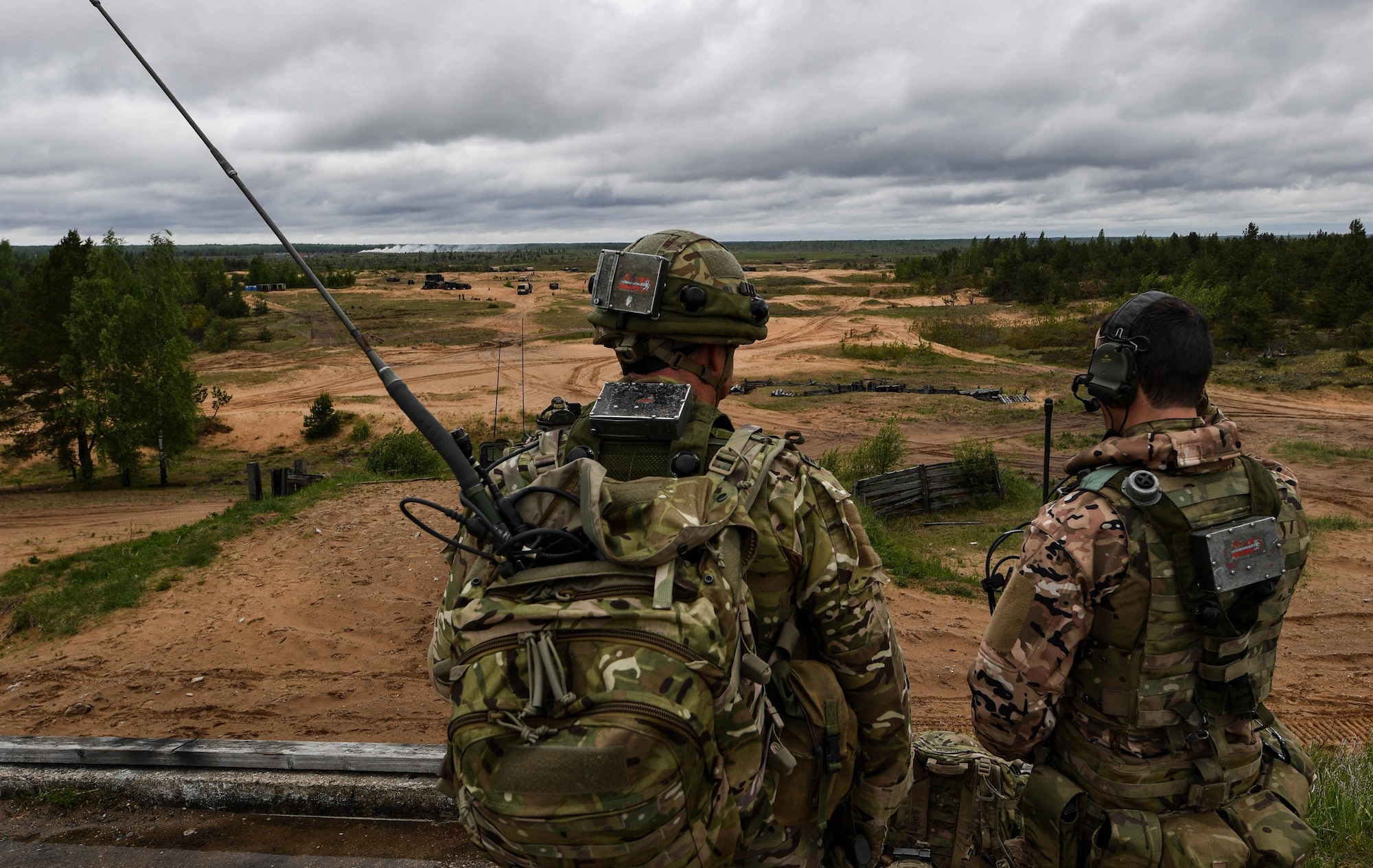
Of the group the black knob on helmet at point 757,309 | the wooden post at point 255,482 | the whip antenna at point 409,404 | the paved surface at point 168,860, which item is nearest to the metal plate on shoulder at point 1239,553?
the black knob on helmet at point 757,309

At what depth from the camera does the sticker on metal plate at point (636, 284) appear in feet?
7.66

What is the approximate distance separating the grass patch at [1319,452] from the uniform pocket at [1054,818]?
17.9 m

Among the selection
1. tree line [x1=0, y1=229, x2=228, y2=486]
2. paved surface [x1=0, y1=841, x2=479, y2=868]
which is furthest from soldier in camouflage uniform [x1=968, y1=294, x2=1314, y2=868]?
tree line [x1=0, y1=229, x2=228, y2=486]

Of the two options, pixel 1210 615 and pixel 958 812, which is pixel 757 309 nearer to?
pixel 1210 615

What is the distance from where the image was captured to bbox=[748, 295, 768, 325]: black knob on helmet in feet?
8.09

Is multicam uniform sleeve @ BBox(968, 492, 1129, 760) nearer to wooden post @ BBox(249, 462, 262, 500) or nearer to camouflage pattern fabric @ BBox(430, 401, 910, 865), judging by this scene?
camouflage pattern fabric @ BBox(430, 401, 910, 865)

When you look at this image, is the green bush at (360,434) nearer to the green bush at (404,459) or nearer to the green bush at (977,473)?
the green bush at (404,459)

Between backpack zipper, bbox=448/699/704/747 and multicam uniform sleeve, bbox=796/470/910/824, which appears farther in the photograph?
multicam uniform sleeve, bbox=796/470/910/824

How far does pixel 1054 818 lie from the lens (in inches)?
106

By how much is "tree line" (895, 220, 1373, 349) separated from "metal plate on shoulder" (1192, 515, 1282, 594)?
2847 centimetres

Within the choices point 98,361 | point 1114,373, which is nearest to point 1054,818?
point 1114,373

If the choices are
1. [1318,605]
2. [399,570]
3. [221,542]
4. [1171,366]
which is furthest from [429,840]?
[1318,605]

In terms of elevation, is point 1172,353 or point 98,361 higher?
point 1172,353

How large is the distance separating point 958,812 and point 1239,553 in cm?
125
